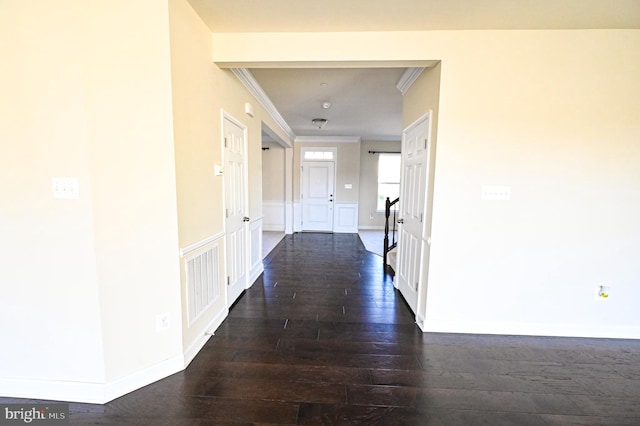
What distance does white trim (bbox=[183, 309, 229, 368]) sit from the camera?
1947 mm

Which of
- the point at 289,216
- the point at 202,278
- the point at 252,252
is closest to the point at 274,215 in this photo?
the point at 289,216

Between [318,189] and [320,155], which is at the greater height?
[320,155]

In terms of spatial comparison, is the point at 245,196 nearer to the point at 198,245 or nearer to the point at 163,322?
the point at 198,245

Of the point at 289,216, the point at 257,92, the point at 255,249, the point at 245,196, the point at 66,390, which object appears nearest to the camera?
the point at 66,390

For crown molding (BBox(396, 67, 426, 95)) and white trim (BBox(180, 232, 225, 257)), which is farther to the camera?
crown molding (BBox(396, 67, 426, 95))

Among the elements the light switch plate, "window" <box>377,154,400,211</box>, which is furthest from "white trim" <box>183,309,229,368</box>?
"window" <box>377,154,400,211</box>

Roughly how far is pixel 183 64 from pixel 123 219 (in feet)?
3.71

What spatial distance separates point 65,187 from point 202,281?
3.55 feet

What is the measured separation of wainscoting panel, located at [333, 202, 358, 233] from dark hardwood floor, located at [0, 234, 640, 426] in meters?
4.58

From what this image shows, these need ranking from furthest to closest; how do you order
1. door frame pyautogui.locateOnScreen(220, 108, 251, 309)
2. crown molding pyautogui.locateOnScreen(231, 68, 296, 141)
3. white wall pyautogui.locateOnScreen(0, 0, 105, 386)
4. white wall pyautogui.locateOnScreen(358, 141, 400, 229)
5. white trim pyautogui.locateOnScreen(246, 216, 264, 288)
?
white wall pyautogui.locateOnScreen(358, 141, 400, 229) → white trim pyautogui.locateOnScreen(246, 216, 264, 288) → crown molding pyautogui.locateOnScreen(231, 68, 296, 141) → door frame pyautogui.locateOnScreen(220, 108, 251, 309) → white wall pyautogui.locateOnScreen(0, 0, 105, 386)

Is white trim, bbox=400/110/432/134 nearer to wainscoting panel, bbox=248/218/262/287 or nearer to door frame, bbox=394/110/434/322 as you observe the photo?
door frame, bbox=394/110/434/322

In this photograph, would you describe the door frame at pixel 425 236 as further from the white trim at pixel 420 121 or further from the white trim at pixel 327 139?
the white trim at pixel 327 139

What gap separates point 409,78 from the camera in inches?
113

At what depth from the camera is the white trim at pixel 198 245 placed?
184 cm
